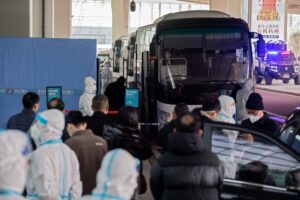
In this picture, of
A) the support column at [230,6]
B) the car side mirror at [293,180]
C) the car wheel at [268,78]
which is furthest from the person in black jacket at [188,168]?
the car wheel at [268,78]

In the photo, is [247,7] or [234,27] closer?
[234,27]

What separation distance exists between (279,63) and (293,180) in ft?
132

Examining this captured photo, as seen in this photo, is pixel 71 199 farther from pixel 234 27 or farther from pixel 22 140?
pixel 234 27

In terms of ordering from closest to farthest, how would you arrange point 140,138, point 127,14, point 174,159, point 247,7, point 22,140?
point 22,140 → point 174,159 → point 140,138 → point 247,7 → point 127,14

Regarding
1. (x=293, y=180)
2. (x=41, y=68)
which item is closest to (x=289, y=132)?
(x=293, y=180)

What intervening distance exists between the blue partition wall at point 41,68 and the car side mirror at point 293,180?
8.76 meters

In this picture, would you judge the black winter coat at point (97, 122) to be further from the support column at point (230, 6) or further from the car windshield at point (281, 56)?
the car windshield at point (281, 56)

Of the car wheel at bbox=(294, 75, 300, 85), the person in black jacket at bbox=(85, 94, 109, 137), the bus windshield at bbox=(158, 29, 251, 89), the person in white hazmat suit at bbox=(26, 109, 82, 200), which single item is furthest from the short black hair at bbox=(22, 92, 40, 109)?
the car wheel at bbox=(294, 75, 300, 85)

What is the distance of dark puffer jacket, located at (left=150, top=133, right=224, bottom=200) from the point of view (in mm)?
4988

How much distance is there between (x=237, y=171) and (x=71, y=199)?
1765mm

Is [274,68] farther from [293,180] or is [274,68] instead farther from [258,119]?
[293,180]

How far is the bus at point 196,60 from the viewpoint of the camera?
49.6 feet

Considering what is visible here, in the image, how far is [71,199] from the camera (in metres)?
5.59

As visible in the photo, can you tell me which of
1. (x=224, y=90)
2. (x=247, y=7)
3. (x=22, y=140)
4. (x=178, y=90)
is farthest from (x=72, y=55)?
(x=247, y=7)
